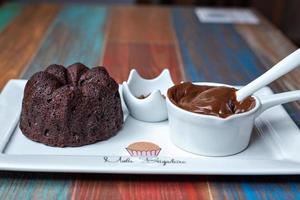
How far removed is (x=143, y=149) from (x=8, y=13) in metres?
1.15

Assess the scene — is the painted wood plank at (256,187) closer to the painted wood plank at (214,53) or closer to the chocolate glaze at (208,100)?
the chocolate glaze at (208,100)

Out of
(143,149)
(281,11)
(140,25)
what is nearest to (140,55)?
(140,25)

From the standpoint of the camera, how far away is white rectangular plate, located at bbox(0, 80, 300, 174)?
0.74m

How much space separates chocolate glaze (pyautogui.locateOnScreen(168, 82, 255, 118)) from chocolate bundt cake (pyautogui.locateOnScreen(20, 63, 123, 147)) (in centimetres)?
11

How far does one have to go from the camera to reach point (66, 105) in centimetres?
82

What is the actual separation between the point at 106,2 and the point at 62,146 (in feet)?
7.45

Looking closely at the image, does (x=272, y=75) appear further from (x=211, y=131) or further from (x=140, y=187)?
(x=140, y=187)

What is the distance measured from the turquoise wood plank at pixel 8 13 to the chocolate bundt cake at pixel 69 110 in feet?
2.76

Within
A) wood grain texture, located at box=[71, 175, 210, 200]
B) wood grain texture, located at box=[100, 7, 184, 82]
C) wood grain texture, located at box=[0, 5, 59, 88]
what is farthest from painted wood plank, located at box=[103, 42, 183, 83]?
wood grain texture, located at box=[71, 175, 210, 200]

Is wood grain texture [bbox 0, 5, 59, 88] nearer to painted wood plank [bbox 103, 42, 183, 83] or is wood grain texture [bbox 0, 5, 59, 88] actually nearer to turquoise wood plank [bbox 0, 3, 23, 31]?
turquoise wood plank [bbox 0, 3, 23, 31]

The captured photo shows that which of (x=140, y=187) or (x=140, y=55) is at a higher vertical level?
(x=140, y=187)

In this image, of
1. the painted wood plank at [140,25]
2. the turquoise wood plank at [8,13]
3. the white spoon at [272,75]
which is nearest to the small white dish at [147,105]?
the white spoon at [272,75]

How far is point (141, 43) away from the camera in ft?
5.11

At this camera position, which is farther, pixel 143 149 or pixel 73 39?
pixel 73 39
